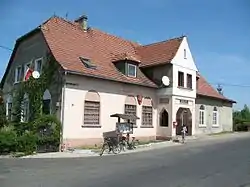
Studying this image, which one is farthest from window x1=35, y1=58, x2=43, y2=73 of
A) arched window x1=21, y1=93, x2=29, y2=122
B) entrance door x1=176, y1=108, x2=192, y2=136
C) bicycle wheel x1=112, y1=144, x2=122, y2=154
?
entrance door x1=176, y1=108, x2=192, y2=136

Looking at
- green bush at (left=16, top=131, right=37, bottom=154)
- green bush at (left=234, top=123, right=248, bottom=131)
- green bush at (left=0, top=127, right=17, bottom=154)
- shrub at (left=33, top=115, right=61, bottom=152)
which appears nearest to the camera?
green bush at (left=0, top=127, right=17, bottom=154)

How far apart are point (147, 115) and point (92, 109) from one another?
21.5ft

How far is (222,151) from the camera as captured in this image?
71.0 ft

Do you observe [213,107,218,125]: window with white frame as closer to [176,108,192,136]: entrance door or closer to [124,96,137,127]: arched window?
[176,108,192,136]: entrance door

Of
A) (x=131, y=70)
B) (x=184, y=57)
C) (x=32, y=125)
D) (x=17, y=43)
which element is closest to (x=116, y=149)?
(x=32, y=125)

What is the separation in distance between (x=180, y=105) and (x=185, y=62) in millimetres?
4109

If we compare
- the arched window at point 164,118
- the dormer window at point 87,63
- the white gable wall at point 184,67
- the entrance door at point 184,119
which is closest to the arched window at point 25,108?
the dormer window at point 87,63

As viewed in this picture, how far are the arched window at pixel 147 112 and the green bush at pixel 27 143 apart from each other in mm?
11225

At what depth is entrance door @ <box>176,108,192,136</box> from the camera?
34.3 meters

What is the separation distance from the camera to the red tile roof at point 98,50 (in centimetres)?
2662

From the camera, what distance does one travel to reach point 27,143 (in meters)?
22.0

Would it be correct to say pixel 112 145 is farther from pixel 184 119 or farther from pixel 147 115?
pixel 184 119

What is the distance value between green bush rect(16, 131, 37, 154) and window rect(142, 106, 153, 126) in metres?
11.2

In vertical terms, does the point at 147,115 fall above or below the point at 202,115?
below
